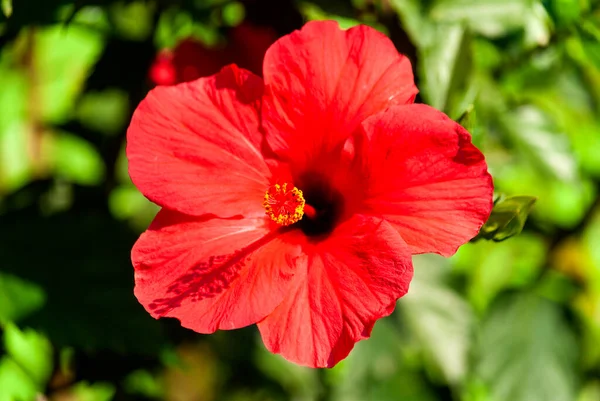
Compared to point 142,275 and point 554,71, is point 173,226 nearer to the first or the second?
point 142,275

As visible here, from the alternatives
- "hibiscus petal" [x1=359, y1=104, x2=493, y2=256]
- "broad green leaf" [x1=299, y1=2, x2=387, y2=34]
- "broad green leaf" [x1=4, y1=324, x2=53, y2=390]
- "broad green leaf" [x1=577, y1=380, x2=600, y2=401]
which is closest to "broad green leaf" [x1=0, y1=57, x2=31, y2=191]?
"broad green leaf" [x1=4, y1=324, x2=53, y2=390]

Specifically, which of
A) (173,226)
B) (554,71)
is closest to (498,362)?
(554,71)

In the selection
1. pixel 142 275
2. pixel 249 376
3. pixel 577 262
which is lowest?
pixel 249 376

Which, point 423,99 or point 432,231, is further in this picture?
point 423,99

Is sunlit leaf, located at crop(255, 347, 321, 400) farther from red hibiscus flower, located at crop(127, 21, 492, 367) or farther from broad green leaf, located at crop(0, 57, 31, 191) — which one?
broad green leaf, located at crop(0, 57, 31, 191)

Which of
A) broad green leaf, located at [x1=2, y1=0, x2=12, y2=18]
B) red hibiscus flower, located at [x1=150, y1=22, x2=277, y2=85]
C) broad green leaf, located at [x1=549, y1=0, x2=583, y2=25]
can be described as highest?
broad green leaf, located at [x1=549, y1=0, x2=583, y2=25]

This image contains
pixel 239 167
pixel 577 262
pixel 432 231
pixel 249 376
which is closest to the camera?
pixel 432 231

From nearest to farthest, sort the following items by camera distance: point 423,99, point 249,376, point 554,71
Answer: point 423,99, point 554,71, point 249,376
